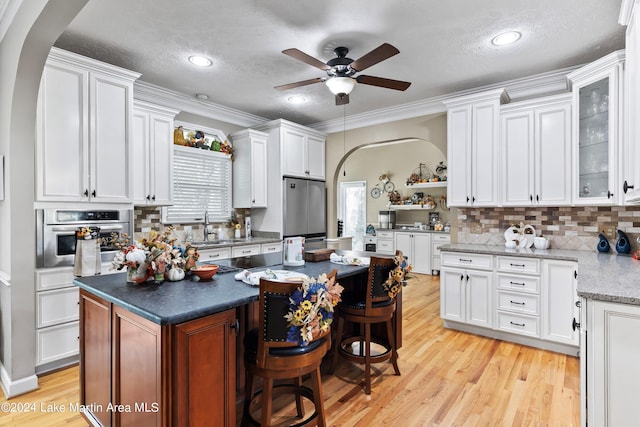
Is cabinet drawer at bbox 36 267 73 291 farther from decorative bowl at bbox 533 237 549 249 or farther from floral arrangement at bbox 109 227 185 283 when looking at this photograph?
decorative bowl at bbox 533 237 549 249

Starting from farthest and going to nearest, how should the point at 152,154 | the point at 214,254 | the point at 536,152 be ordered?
the point at 214,254, the point at 152,154, the point at 536,152

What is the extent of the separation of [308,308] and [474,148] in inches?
120

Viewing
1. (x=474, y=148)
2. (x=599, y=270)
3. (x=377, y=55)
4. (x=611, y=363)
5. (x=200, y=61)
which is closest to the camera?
(x=611, y=363)

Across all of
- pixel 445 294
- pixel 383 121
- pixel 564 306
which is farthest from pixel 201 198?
pixel 564 306

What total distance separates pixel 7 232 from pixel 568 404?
417cm

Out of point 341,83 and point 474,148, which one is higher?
point 341,83

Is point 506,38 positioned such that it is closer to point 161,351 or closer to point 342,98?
point 342,98

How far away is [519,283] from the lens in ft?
10.8

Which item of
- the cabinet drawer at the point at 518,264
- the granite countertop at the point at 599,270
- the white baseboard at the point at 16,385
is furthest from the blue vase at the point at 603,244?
the white baseboard at the point at 16,385

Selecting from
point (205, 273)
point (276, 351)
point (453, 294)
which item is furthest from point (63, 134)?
point (453, 294)

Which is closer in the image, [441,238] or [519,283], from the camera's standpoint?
[519,283]

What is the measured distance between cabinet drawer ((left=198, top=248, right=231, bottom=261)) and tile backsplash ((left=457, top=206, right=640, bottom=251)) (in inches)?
117

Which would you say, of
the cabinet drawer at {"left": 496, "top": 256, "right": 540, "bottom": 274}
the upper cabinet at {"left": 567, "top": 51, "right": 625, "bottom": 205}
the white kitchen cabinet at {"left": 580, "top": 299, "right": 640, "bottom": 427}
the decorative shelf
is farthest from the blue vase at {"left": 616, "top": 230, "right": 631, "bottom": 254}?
the decorative shelf

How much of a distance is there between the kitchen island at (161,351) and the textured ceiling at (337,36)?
1965 mm
